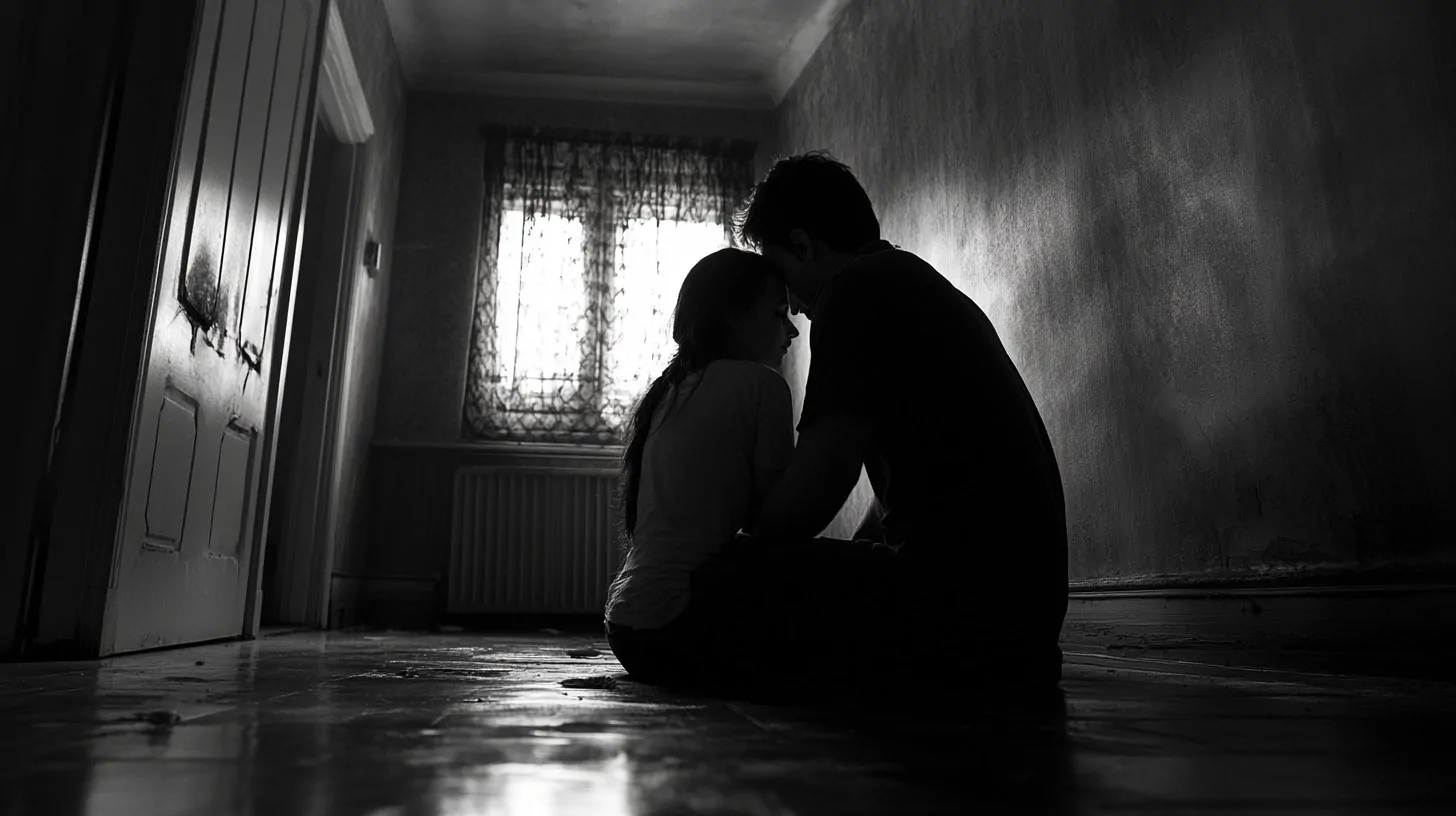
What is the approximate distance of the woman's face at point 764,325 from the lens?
142 cm

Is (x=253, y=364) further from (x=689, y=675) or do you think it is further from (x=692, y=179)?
(x=692, y=179)

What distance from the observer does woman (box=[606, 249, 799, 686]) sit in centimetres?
120

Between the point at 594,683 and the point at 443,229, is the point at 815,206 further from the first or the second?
the point at 443,229

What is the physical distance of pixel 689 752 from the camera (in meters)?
0.66

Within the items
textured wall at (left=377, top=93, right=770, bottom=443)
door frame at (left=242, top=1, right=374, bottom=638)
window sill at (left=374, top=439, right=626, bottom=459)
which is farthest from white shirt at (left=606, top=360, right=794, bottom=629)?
textured wall at (left=377, top=93, right=770, bottom=443)

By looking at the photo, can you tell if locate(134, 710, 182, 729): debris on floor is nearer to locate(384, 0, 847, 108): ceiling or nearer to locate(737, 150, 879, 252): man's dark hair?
locate(737, 150, 879, 252): man's dark hair

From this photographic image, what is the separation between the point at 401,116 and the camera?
16.2 feet

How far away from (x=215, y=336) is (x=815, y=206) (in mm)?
1552

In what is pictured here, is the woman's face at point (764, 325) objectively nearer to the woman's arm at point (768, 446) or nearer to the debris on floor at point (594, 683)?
the woman's arm at point (768, 446)

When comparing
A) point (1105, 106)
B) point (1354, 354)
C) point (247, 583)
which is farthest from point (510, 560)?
point (1354, 354)

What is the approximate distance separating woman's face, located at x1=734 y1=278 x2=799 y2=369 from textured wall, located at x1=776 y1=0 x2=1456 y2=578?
0.41 meters

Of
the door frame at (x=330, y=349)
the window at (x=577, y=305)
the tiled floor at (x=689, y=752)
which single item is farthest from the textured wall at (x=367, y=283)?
the tiled floor at (x=689, y=752)

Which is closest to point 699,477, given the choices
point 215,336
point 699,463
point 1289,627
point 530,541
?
point 699,463

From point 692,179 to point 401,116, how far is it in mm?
1541
